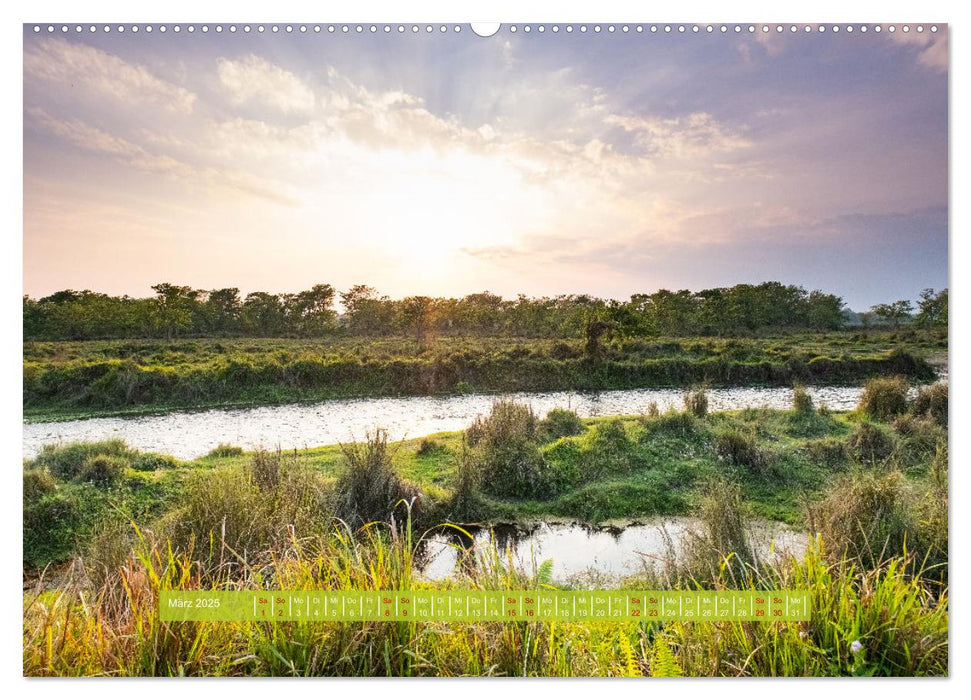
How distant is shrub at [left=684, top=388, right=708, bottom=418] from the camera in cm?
440

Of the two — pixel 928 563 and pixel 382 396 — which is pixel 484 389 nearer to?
pixel 382 396

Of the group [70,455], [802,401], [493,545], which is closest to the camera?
[493,545]

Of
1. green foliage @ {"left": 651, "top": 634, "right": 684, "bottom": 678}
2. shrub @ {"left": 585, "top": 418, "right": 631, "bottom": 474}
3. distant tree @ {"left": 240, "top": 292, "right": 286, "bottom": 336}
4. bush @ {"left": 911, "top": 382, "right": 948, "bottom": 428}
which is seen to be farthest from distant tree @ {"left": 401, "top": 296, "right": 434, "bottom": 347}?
bush @ {"left": 911, "top": 382, "right": 948, "bottom": 428}

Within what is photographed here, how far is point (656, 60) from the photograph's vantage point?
112 inches

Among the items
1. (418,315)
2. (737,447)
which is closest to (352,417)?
(418,315)

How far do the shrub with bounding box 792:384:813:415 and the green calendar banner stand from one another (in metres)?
2.39

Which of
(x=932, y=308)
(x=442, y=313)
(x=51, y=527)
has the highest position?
(x=442, y=313)

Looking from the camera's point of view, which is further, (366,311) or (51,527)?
(366,311)

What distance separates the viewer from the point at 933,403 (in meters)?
3.29

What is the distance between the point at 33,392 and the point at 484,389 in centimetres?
310

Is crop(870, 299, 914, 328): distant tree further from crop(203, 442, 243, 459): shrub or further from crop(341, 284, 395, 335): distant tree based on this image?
crop(203, 442, 243, 459): shrub

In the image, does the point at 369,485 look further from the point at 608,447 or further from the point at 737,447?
the point at 737,447

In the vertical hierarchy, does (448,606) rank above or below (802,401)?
below

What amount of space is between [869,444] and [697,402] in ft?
4.19
